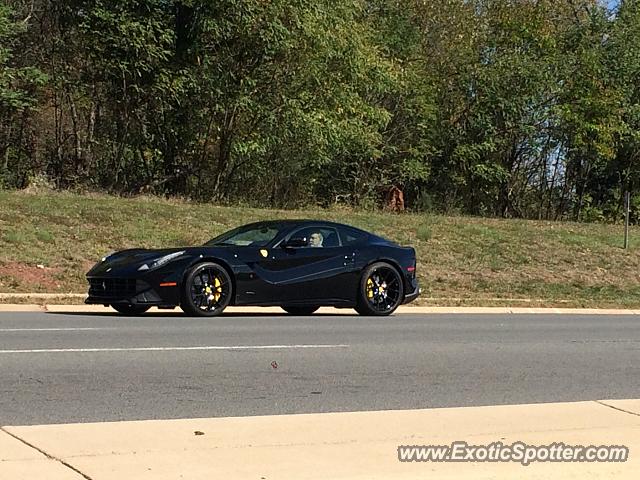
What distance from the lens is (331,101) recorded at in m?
31.2

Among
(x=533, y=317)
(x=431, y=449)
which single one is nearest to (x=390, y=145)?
(x=533, y=317)

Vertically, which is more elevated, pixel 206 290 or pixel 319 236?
pixel 319 236

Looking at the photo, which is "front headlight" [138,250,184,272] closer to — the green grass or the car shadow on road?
the car shadow on road

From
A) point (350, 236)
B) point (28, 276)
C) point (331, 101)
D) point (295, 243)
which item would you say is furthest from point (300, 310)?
point (331, 101)

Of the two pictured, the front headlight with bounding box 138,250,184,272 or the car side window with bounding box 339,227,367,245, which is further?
the car side window with bounding box 339,227,367,245

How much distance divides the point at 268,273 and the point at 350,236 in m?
1.65

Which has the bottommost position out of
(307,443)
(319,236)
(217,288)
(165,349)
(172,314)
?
(172,314)

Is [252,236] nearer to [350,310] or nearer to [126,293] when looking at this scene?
[126,293]

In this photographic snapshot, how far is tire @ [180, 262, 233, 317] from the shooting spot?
13305mm

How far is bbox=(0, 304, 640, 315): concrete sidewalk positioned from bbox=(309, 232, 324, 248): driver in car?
178 centimetres

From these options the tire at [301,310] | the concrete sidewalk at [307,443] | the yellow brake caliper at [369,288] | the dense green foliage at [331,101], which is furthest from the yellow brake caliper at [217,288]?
the dense green foliage at [331,101]

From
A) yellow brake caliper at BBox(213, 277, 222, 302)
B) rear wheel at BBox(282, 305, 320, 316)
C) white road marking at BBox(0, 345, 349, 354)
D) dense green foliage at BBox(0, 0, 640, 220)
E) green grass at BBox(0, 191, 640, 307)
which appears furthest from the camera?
dense green foliage at BBox(0, 0, 640, 220)

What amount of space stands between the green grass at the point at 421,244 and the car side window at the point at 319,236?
4502mm

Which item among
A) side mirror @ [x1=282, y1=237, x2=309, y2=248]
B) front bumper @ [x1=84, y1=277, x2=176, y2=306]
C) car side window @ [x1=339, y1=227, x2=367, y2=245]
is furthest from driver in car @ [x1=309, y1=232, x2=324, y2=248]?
front bumper @ [x1=84, y1=277, x2=176, y2=306]
